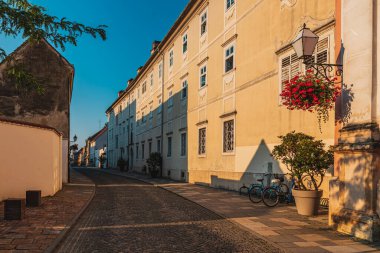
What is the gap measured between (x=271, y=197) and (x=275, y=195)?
146 millimetres

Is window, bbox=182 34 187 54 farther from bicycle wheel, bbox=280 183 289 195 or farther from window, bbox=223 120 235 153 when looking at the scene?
bicycle wheel, bbox=280 183 289 195

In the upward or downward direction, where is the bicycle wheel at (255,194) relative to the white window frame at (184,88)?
downward

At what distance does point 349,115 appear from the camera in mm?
7734

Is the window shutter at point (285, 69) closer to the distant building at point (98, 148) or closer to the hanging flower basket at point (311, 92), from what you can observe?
the hanging flower basket at point (311, 92)

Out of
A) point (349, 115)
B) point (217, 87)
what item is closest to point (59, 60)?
point (217, 87)

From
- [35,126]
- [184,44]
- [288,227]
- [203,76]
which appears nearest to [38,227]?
[288,227]

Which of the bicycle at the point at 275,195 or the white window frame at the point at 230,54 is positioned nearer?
the bicycle at the point at 275,195

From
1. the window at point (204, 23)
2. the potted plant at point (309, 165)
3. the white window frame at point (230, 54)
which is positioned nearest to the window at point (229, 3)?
the white window frame at point (230, 54)

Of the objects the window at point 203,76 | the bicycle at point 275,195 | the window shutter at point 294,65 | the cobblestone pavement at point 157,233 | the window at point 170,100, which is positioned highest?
the window at point 203,76

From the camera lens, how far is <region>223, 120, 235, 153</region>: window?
1739 cm

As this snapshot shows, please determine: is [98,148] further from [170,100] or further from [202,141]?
[202,141]

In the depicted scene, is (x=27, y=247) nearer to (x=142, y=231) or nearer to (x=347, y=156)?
(x=142, y=231)

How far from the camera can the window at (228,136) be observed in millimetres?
17391

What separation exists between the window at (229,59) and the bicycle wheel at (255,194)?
6801 mm
